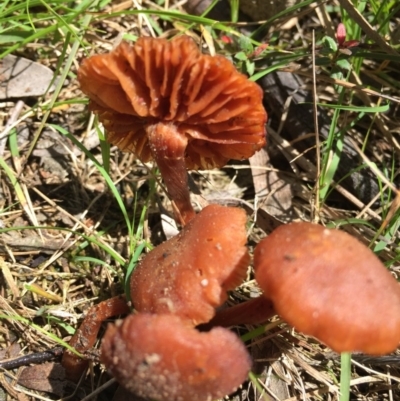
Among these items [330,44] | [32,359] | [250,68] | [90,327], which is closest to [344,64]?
[330,44]

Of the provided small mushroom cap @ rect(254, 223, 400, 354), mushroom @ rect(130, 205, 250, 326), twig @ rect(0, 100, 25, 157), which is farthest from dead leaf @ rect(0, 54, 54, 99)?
small mushroom cap @ rect(254, 223, 400, 354)

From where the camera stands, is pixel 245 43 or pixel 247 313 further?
pixel 245 43

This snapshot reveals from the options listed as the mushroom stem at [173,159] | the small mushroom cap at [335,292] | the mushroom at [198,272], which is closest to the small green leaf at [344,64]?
the mushroom stem at [173,159]

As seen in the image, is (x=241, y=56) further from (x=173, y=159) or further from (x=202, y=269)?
(x=202, y=269)

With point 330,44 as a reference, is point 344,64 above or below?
below

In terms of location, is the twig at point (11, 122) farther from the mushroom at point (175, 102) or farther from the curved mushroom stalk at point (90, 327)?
the curved mushroom stalk at point (90, 327)

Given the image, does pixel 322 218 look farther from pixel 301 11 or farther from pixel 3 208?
pixel 3 208

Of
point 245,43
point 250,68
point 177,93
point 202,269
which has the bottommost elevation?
point 202,269

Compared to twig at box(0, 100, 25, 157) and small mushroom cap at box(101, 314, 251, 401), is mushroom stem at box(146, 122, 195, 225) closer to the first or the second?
small mushroom cap at box(101, 314, 251, 401)
